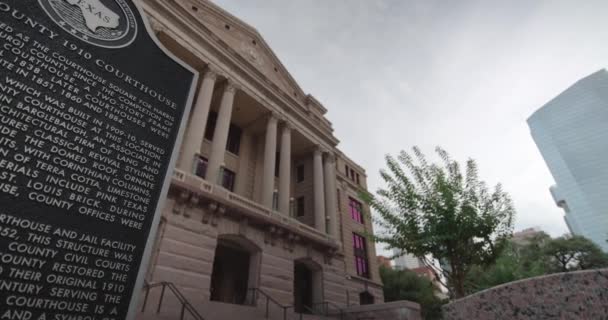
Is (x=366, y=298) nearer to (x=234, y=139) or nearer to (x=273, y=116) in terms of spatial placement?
(x=273, y=116)

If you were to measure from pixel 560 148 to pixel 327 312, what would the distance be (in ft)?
462

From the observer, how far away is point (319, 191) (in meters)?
21.0

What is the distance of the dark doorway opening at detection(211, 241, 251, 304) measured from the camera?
1689 centimetres

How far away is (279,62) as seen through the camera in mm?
24422

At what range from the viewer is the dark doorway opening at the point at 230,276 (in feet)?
55.4

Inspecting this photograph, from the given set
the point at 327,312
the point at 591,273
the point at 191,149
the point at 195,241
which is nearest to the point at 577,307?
the point at 591,273

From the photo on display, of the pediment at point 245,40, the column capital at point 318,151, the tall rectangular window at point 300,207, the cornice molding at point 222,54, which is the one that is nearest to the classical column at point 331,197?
the column capital at point 318,151

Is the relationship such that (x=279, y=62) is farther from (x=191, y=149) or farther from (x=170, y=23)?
(x=191, y=149)

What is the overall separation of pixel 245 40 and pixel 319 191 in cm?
1258

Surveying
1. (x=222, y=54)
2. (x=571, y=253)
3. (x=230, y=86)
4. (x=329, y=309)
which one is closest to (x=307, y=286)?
(x=329, y=309)

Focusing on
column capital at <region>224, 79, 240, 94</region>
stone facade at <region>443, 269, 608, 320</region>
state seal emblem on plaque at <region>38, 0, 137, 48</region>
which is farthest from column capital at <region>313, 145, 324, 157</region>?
stone facade at <region>443, 269, 608, 320</region>

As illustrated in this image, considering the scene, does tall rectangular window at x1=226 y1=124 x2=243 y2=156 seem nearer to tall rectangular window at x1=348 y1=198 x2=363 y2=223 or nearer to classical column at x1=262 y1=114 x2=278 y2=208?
classical column at x1=262 y1=114 x2=278 y2=208

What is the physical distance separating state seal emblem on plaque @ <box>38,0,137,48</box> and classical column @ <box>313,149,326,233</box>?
55.1 feet

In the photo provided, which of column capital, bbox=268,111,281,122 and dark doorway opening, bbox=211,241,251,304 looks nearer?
dark doorway opening, bbox=211,241,251,304
